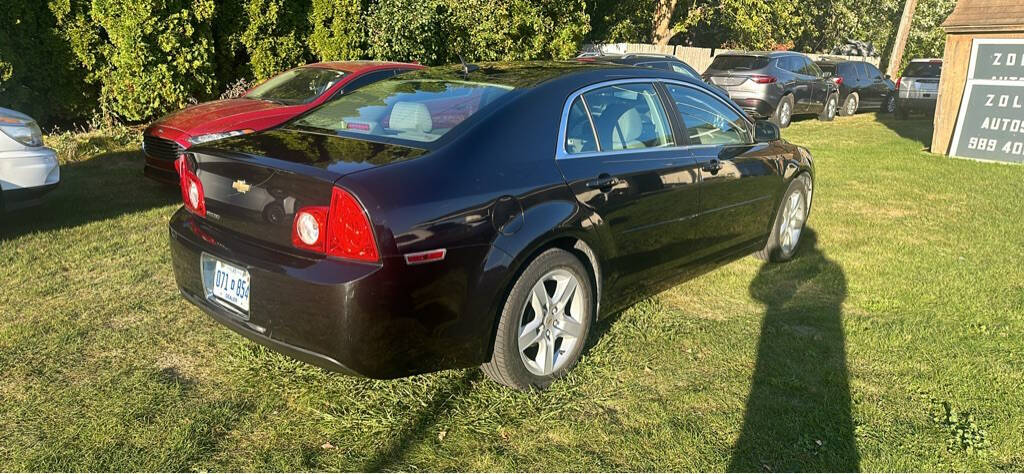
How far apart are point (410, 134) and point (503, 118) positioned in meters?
0.43

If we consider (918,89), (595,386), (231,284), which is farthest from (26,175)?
(918,89)

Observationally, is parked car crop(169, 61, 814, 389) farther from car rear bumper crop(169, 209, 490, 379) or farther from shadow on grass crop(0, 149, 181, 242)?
shadow on grass crop(0, 149, 181, 242)

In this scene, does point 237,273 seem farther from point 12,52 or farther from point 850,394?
point 12,52

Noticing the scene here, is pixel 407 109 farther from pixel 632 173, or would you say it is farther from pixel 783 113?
pixel 783 113

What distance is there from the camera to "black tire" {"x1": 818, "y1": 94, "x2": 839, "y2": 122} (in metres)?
16.8

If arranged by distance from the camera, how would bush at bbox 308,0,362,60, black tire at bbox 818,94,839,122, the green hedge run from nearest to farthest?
the green hedge → bush at bbox 308,0,362,60 → black tire at bbox 818,94,839,122

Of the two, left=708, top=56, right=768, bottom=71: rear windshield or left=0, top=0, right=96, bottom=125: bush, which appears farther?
left=708, top=56, right=768, bottom=71: rear windshield

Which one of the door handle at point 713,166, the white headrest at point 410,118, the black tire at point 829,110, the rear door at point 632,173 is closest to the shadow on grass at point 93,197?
the white headrest at point 410,118

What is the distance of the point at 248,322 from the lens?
2.98m

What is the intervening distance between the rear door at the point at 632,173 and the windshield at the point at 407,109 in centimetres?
47

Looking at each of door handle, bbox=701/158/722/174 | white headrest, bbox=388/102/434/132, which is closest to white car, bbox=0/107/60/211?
white headrest, bbox=388/102/434/132

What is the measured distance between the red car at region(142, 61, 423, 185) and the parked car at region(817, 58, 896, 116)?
13141mm

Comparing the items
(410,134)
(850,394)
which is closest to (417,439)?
(410,134)

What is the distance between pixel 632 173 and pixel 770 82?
12241 mm
